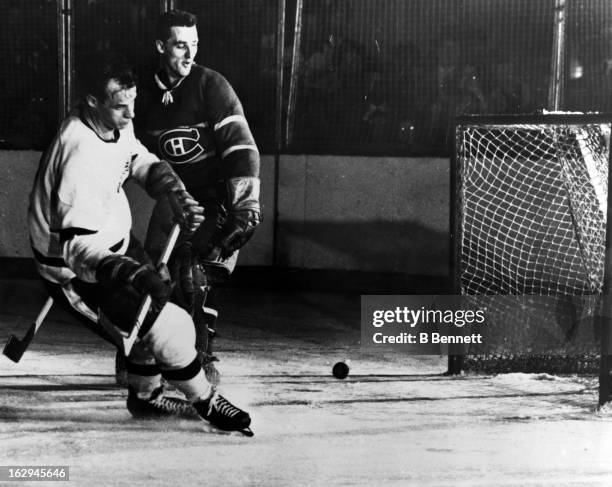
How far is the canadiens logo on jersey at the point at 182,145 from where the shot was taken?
4.86 meters

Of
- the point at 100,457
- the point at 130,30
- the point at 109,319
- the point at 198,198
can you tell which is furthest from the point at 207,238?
the point at 130,30

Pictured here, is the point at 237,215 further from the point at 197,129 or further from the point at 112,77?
the point at 112,77

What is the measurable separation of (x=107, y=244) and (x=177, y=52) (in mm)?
935

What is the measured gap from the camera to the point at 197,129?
4938mm

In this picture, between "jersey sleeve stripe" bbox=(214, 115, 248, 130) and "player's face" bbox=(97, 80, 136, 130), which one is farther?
"jersey sleeve stripe" bbox=(214, 115, 248, 130)

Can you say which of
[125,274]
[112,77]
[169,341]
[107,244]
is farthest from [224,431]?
[112,77]

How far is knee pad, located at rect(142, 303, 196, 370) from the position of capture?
4.55m

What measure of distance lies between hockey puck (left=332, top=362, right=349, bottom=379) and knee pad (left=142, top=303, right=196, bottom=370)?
1.14 metres

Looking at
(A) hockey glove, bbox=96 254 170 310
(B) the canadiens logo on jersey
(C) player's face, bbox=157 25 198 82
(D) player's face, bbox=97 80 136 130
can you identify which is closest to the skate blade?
(A) hockey glove, bbox=96 254 170 310

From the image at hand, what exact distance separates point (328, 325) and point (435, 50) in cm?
200

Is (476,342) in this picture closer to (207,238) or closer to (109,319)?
(207,238)

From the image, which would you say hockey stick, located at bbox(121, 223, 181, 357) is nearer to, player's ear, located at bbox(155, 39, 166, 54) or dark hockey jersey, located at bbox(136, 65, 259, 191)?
dark hockey jersey, located at bbox(136, 65, 259, 191)

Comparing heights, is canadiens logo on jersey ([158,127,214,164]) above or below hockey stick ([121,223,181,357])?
above

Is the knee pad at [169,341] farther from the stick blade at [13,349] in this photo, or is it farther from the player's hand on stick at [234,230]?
the stick blade at [13,349]
